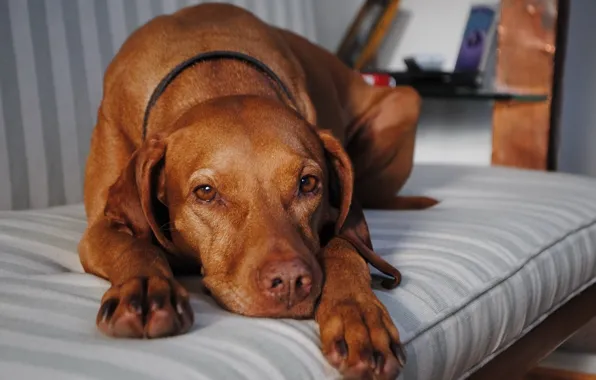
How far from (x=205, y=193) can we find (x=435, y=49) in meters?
2.97

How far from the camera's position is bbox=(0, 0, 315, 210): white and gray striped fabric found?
8.18ft

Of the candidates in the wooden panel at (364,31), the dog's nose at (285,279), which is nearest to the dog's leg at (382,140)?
the dog's nose at (285,279)

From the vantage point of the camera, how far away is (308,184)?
1.56 metres

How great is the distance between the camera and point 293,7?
3.62 m

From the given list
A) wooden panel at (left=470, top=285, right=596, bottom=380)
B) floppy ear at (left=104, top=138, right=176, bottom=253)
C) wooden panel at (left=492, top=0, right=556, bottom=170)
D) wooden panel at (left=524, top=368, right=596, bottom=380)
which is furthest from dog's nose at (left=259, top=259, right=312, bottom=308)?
wooden panel at (left=492, top=0, right=556, bottom=170)

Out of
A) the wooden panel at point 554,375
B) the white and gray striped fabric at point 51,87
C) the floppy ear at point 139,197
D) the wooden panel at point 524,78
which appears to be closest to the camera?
the floppy ear at point 139,197

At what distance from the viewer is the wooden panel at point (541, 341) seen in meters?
1.79

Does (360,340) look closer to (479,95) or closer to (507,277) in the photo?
(507,277)

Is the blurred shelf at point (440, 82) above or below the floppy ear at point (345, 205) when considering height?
below

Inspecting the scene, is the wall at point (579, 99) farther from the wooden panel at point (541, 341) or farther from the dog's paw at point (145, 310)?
the dog's paw at point (145, 310)

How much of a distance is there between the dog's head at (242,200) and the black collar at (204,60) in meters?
0.21

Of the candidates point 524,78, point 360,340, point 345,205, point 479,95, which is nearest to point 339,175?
point 345,205

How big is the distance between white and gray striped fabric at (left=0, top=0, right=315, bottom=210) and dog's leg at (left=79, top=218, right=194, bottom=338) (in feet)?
3.71

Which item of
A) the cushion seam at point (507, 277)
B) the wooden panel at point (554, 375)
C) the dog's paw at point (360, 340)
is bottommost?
the wooden panel at point (554, 375)
